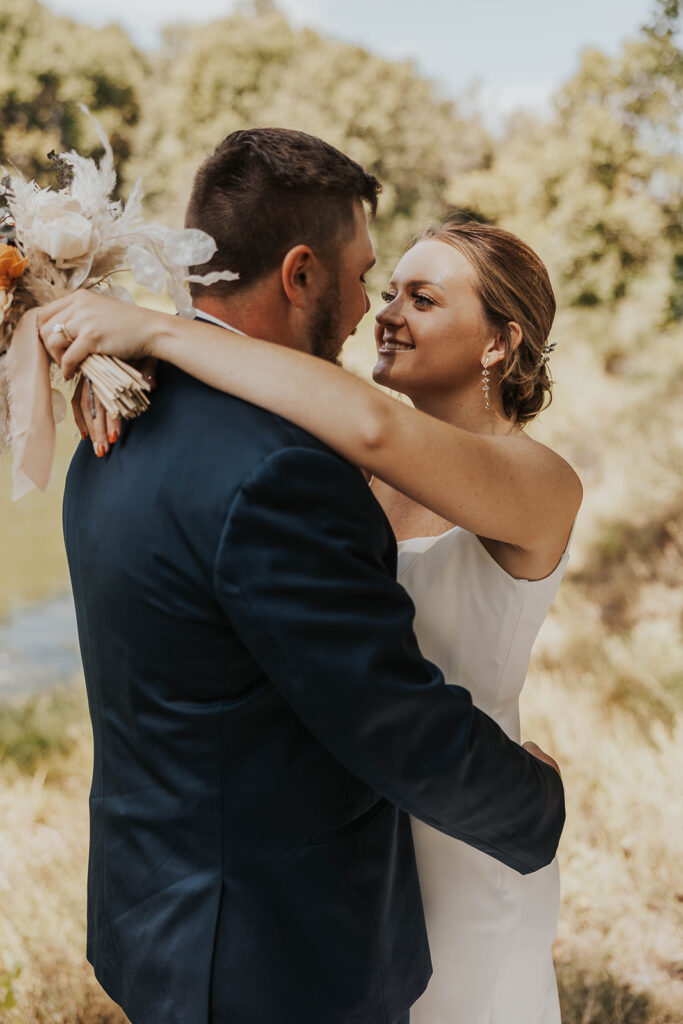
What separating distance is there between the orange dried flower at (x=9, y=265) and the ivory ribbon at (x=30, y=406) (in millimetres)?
53

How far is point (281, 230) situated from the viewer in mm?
1396

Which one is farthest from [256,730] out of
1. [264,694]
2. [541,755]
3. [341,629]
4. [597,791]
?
[597,791]

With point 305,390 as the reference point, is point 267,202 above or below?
above

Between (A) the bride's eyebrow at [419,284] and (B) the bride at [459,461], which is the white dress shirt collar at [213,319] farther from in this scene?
(A) the bride's eyebrow at [419,284]

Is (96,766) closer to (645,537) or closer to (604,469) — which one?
(645,537)

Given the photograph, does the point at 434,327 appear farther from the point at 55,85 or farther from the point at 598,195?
the point at 55,85

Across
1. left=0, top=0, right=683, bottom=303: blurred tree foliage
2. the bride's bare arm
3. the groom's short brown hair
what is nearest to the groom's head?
the groom's short brown hair

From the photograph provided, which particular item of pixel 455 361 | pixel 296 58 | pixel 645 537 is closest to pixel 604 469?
pixel 645 537

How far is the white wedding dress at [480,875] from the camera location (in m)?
1.94

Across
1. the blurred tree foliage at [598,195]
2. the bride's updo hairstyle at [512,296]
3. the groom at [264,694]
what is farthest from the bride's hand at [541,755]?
the blurred tree foliage at [598,195]

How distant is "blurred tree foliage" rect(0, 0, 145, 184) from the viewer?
1037 inches

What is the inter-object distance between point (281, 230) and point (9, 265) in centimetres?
41

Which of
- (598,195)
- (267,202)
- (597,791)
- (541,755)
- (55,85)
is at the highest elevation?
(267,202)

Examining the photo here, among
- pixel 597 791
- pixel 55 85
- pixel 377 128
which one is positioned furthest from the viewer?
pixel 55 85
